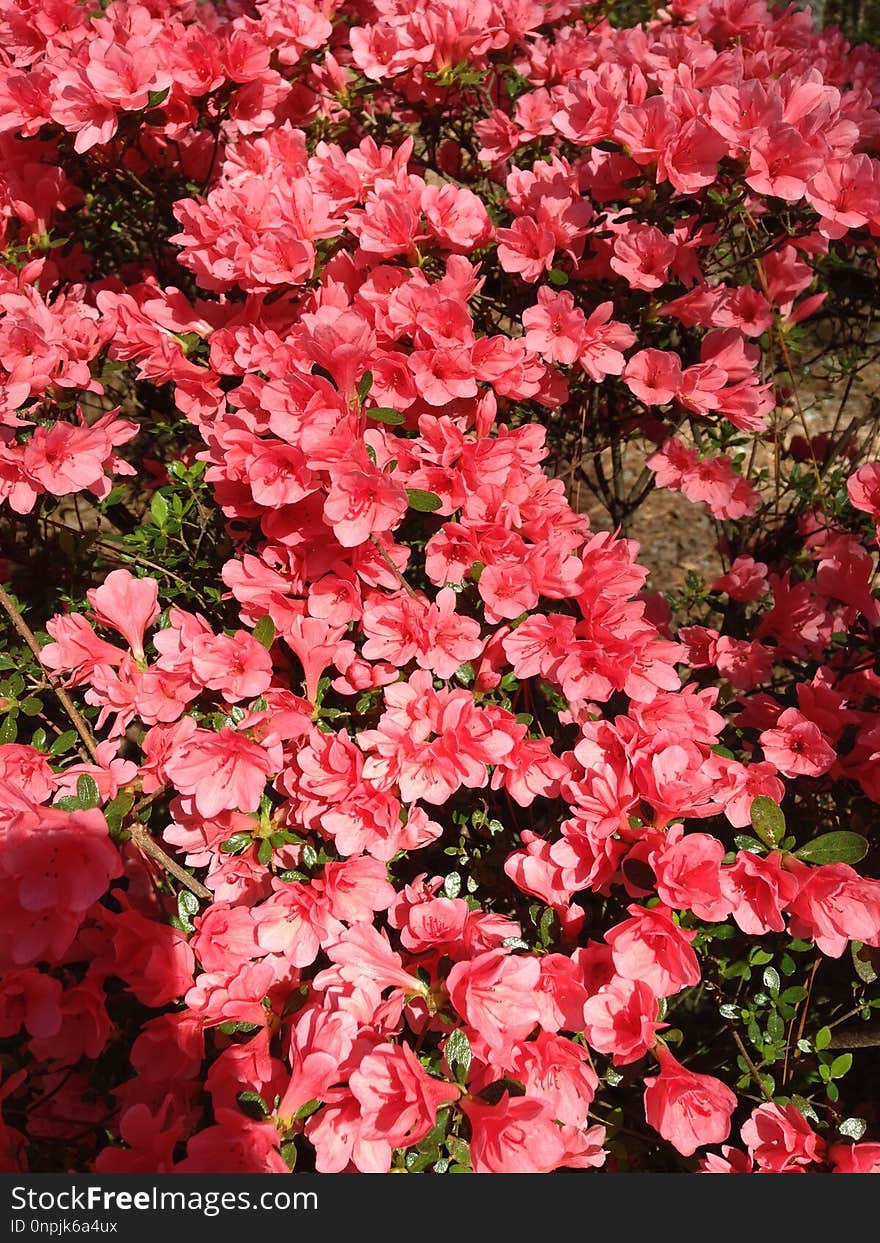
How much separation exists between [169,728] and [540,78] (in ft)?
5.83

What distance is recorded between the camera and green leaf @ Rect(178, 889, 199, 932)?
4.54 ft

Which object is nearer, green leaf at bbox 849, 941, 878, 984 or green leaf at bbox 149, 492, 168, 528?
green leaf at bbox 849, 941, 878, 984

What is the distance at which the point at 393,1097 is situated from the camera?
111cm

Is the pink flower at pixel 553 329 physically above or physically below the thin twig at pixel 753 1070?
above

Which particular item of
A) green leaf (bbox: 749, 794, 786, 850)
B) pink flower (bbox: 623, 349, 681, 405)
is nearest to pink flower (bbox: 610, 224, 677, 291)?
pink flower (bbox: 623, 349, 681, 405)

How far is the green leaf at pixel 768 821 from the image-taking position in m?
1.35

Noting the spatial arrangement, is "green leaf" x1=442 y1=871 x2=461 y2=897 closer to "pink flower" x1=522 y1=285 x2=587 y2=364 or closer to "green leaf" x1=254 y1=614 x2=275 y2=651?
"green leaf" x1=254 y1=614 x2=275 y2=651

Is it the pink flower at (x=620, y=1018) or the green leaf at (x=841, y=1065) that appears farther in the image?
the green leaf at (x=841, y=1065)

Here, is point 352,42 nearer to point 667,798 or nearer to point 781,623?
point 781,623

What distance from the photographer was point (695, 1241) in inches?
50.9

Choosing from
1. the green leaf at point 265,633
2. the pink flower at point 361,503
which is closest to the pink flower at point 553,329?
the pink flower at point 361,503

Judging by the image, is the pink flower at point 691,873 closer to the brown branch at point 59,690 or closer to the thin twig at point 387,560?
the thin twig at point 387,560

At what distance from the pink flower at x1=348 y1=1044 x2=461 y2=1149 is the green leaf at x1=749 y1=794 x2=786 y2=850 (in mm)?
632

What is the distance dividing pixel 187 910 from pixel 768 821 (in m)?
0.94
